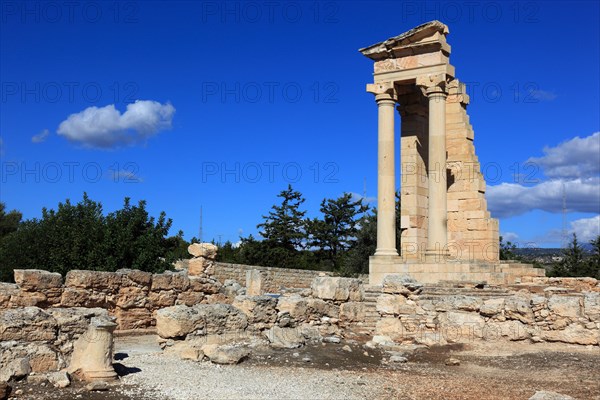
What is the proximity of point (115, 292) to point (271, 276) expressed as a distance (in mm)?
14903

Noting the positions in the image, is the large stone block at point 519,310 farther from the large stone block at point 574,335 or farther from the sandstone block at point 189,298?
the sandstone block at point 189,298

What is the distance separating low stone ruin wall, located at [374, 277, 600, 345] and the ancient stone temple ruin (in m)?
7.42

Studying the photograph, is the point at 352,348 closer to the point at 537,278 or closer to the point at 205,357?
the point at 205,357

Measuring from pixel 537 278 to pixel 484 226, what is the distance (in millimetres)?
2998

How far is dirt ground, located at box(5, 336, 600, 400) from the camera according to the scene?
7746mm

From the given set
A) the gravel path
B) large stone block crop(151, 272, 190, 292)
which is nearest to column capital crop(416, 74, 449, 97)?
large stone block crop(151, 272, 190, 292)

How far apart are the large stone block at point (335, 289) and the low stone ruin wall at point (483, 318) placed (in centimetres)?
64

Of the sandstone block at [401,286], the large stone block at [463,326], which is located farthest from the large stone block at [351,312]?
the large stone block at [463,326]

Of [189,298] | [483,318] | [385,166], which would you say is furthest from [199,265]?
[483,318]

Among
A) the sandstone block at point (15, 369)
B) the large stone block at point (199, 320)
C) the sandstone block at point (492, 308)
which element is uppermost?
the sandstone block at point (492, 308)

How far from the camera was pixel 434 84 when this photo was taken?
21.6 meters

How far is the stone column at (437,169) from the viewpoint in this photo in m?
21.4

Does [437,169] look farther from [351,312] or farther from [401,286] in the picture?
[351,312]

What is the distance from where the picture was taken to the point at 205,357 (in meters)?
9.58
